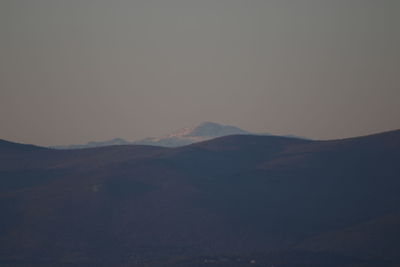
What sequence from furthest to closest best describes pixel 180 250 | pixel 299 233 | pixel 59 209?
pixel 59 209 → pixel 299 233 → pixel 180 250

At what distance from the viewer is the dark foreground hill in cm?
11369

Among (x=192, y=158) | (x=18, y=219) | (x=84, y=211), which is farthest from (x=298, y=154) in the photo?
(x=18, y=219)

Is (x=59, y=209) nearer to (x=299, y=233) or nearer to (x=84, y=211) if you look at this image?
(x=84, y=211)

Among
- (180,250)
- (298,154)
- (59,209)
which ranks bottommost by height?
(180,250)

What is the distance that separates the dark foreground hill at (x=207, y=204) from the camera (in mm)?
113688

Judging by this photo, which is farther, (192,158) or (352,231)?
(192,158)

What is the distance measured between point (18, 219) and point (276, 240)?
43.5 metres

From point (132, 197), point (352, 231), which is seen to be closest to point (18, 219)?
point (132, 197)

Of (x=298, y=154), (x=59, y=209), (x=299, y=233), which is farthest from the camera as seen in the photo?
(x=298, y=154)

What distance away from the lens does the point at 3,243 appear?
397 feet

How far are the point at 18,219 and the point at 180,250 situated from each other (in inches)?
1249

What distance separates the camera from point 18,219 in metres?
133

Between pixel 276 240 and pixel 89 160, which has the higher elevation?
pixel 89 160

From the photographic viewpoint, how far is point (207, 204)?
141 m
